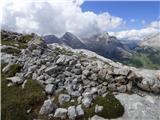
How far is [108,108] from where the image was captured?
21.5 m

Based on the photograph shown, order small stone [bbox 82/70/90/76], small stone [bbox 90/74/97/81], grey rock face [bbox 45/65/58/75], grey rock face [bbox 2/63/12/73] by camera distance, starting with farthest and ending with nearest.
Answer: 1. grey rock face [bbox 2/63/12/73]
2. small stone [bbox 82/70/90/76]
3. grey rock face [bbox 45/65/58/75]
4. small stone [bbox 90/74/97/81]

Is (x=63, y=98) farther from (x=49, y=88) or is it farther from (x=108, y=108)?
(x=108, y=108)

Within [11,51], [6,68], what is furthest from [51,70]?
[11,51]

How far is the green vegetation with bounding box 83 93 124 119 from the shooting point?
2100 centimetres

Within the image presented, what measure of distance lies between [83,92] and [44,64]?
6.23 m

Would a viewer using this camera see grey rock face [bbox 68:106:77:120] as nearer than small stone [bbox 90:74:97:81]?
Yes

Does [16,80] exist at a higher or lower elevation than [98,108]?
higher

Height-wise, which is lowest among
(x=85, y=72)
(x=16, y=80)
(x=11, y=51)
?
(x=16, y=80)

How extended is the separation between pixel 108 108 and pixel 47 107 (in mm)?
4888

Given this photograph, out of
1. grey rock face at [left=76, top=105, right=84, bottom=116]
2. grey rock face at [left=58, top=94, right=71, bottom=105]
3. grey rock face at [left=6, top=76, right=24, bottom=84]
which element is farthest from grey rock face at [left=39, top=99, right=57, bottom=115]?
grey rock face at [left=6, top=76, right=24, bottom=84]

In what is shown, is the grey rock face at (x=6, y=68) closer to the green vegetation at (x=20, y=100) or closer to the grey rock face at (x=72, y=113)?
the green vegetation at (x=20, y=100)

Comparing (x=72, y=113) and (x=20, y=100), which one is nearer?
(x=72, y=113)

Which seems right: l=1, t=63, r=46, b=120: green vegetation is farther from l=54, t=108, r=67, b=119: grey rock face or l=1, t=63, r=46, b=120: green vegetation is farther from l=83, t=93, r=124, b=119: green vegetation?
l=83, t=93, r=124, b=119: green vegetation

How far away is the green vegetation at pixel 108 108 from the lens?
21.0m
